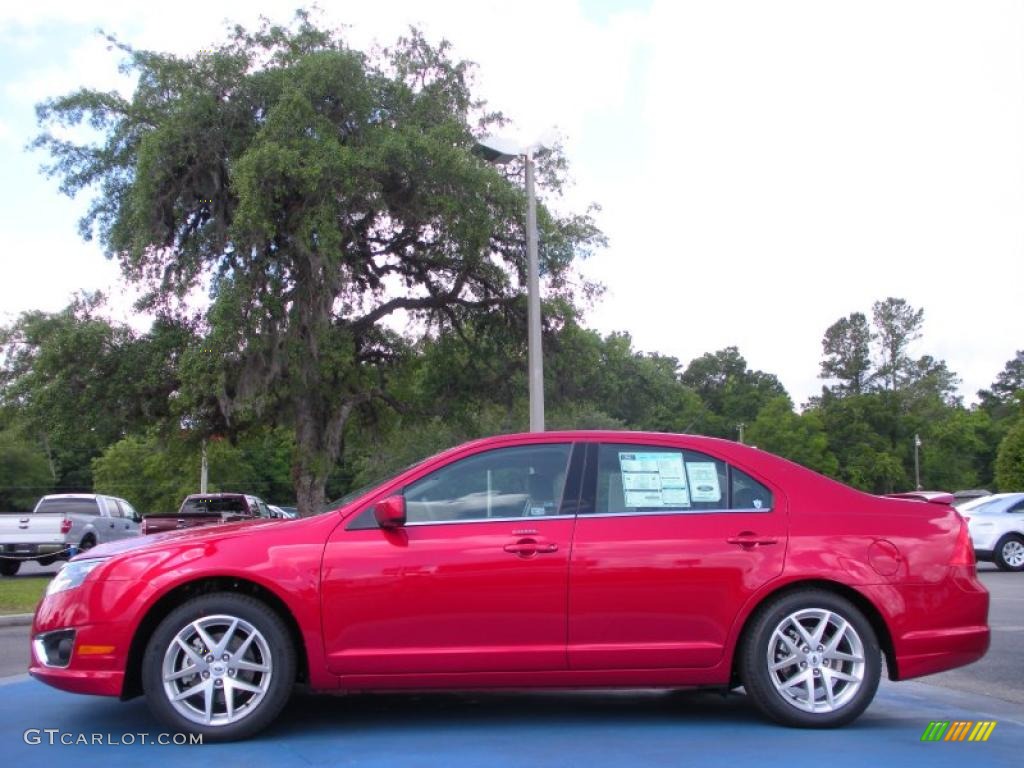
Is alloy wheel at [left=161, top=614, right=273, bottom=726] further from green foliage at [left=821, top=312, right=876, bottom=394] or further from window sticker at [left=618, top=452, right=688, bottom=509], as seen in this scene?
green foliage at [left=821, top=312, right=876, bottom=394]

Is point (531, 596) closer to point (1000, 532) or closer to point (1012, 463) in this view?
point (1000, 532)

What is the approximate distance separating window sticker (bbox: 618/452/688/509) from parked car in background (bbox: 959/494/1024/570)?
15.9 meters

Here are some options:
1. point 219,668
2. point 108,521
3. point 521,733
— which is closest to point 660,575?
point 521,733

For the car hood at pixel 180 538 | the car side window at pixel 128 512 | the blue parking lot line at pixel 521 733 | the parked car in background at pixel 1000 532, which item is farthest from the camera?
the car side window at pixel 128 512

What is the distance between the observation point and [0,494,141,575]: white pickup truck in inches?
800

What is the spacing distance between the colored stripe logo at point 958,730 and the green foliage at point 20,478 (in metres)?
75.9

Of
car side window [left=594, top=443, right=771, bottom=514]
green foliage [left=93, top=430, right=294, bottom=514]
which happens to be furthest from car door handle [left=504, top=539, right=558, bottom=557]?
green foliage [left=93, top=430, right=294, bottom=514]

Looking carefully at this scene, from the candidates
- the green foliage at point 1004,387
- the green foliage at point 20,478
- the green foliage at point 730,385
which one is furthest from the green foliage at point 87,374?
the green foliage at point 1004,387

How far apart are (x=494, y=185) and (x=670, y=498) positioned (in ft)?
53.9

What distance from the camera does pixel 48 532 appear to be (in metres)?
20.5

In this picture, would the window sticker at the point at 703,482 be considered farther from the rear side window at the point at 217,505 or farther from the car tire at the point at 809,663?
the rear side window at the point at 217,505

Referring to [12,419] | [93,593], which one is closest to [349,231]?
[12,419]

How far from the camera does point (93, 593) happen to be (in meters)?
5.30
